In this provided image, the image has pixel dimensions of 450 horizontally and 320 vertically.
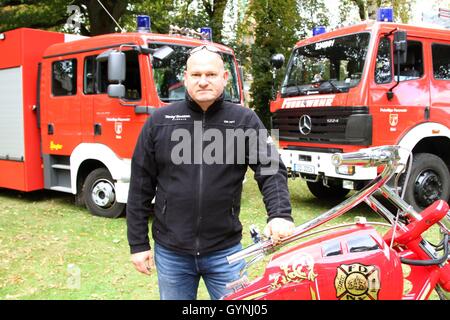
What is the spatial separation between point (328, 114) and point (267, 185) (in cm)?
445

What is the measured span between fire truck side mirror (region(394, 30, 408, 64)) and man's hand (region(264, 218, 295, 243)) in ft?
15.1

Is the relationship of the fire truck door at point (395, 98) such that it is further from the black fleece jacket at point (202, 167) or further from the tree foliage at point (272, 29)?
the tree foliage at point (272, 29)

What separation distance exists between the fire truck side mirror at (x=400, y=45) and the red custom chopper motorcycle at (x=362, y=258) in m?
4.31

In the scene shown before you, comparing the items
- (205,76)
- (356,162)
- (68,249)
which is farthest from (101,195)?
(356,162)

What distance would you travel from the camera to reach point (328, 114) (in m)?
6.35

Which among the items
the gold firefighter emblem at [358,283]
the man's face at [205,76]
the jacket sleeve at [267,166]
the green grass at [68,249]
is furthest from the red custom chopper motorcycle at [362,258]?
the green grass at [68,249]

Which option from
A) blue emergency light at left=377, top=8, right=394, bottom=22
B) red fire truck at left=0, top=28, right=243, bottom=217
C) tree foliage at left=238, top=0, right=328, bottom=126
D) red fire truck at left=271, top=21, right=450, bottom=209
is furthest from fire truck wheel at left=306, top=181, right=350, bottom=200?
tree foliage at left=238, top=0, right=328, bottom=126

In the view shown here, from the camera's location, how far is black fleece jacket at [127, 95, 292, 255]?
2.12m

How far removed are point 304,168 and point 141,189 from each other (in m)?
4.70

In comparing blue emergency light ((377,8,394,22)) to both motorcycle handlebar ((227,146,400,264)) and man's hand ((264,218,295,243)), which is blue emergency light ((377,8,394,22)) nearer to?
motorcycle handlebar ((227,146,400,264))

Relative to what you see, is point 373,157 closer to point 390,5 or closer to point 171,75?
point 171,75

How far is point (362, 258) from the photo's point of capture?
5.69ft

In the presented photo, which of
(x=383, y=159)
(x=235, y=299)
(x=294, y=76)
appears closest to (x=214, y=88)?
(x=383, y=159)
